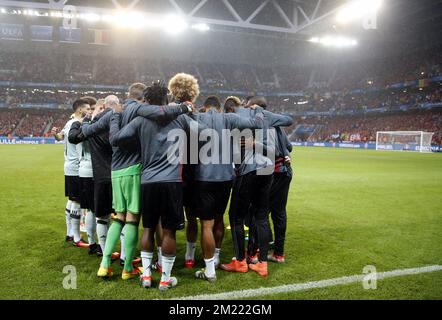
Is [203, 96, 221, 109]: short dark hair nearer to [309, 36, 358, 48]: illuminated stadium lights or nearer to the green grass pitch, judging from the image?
the green grass pitch

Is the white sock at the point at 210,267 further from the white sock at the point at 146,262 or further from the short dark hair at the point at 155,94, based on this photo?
the short dark hair at the point at 155,94

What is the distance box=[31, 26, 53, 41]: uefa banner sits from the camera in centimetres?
4531

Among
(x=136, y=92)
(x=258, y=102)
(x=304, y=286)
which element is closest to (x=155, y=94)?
(x=136, y=92)

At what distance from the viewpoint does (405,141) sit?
117ft

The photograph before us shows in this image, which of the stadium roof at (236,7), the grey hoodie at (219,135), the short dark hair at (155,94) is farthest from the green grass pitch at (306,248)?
the stadium roof at (236,7)

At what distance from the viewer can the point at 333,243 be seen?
17.9 feet

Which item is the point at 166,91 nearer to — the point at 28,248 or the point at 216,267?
the point at 216,267

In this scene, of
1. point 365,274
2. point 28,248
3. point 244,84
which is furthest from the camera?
point 244,84

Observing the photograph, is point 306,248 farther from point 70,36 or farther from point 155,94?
point 70,36

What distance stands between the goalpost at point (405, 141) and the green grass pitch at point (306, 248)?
1050 inches

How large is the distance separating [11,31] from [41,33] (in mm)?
3474

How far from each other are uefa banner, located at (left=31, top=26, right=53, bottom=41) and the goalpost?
4428 cm
